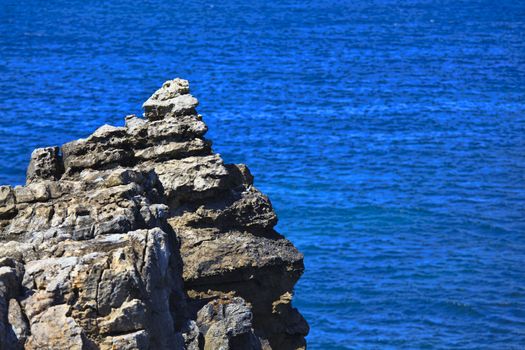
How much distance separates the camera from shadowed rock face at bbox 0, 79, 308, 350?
650 inches

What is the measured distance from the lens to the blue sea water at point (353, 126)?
179 feet

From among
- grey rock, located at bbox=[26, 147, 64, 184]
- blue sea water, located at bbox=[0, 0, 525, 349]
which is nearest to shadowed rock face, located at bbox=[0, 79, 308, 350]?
grey rock, located at bbox=[26, 147, 64, 184]

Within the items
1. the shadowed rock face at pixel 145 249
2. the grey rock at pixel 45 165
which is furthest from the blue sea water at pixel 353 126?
the grey rock at pixel 45 165

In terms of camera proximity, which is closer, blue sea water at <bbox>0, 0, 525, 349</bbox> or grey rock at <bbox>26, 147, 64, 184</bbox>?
grey rock at <bbox>26, 147, 64, 184</bbox>

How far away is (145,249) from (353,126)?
8210 centimetres

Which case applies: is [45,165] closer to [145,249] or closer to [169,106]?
[169,106]

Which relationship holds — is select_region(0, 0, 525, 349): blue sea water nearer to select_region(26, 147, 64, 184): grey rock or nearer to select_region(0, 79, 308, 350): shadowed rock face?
select_region(0, 79, 308, 350): shadowed rock face

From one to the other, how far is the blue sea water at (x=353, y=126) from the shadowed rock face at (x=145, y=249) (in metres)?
22.5

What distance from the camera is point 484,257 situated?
61.0 m

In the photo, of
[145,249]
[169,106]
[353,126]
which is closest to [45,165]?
[169,106]

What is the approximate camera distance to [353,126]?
9925cm

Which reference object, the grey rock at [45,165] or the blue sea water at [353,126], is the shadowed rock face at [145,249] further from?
the blue sea water at [353,126]

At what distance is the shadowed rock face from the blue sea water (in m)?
22.5

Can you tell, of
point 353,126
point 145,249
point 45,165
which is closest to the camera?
point 145,249
